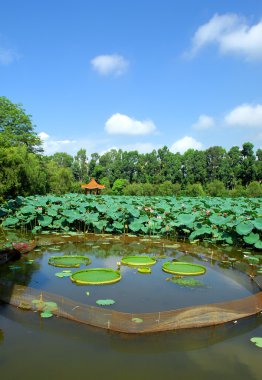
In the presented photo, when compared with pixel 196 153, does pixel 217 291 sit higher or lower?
lower

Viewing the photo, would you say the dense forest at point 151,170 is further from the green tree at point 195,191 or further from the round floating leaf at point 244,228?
the round floating leaf at point 244,228

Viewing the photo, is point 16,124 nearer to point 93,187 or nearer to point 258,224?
point 93,187

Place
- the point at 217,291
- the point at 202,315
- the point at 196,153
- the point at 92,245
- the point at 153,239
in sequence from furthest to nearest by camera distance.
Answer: the point at 196,153 < the point at 153,239 < the point at 92,245 < the point at 217,291 < the point at 202,315

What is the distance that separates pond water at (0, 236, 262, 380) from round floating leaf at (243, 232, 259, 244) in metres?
2.75

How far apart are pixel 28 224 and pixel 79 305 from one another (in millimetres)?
8274

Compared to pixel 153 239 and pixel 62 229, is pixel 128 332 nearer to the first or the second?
pixel 153 239

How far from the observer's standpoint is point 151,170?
49.2m

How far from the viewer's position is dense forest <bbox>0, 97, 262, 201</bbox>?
28.2 m

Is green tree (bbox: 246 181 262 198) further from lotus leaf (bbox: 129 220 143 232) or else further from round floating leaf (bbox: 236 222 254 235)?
round floating leaf (bbox: 236 222 254 235)

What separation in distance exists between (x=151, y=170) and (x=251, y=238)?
136ft

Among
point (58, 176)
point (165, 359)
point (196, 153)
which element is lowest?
point (165, 359)

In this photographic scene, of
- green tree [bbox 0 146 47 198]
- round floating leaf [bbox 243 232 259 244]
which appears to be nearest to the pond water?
round floating leaf [bbox 243 232 259 244]

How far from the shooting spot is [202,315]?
389 centimetres

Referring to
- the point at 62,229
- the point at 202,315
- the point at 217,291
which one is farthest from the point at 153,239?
the point at 202,315
